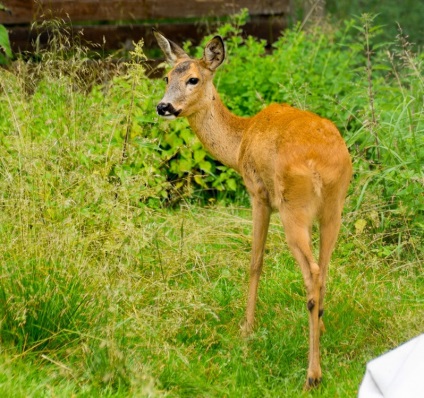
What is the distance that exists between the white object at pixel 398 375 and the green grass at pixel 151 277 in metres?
1.14

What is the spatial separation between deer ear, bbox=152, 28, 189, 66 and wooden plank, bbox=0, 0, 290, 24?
11.5 ft

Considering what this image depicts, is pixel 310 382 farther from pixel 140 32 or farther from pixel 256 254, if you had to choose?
pixel 140 32

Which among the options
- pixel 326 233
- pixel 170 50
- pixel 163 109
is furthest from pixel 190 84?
pixel 326 233

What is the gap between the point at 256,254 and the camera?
5730 mm

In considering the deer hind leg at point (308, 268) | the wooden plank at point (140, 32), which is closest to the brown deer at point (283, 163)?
the deer hind leg at point (308, 268)

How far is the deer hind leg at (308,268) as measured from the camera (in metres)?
4.91

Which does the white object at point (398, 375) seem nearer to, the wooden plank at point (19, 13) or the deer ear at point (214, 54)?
the deer ear at point (214, 54)

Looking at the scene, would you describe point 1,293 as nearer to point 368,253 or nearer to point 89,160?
point 89,160

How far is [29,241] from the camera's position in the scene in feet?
16.3

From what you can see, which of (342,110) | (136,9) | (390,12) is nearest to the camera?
(342,110)

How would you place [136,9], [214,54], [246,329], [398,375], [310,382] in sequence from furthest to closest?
[136,9] → [214,54] → [246,329] → [310,382] → [398,375]

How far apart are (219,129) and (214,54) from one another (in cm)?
54

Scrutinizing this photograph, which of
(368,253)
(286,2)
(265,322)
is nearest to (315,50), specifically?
(286,2)

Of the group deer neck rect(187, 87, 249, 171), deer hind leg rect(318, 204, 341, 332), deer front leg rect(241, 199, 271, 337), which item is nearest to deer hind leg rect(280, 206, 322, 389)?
deer hind leg rect(318, 204, 341, 332)
